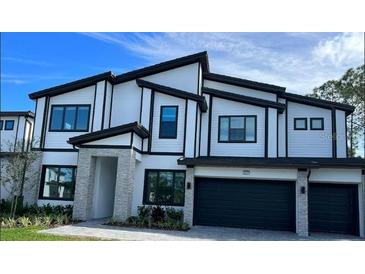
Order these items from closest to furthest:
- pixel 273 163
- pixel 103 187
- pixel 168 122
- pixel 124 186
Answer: pixel 273 163, pixel 124 186, pixel 168 122, pixel 103 187

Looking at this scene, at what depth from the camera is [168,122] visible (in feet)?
53.6

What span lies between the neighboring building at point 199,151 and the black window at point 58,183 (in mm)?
49

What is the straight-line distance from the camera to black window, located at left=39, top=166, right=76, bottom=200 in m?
16.5

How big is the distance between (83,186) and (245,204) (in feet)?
23.2

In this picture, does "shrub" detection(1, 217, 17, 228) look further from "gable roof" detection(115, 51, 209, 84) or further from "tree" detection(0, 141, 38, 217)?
"gable roof" detection(115, 51, 209, 84)

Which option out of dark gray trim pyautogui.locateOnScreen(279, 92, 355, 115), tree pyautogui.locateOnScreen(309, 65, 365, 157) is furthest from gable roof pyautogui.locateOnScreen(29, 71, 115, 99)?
tree pyautogui.locateOnScreen(309, 65, 365, 157)

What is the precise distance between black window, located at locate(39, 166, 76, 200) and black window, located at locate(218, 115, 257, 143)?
7.50 m

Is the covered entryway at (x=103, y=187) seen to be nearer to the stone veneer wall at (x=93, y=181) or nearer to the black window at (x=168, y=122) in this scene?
the stone veneer wall at (x=93, y=181)

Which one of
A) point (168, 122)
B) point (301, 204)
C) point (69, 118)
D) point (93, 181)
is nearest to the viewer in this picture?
point (301, 204)

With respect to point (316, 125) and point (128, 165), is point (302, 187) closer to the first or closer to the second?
point (316, 125)

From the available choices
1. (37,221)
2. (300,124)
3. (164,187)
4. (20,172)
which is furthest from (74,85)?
(300,124)

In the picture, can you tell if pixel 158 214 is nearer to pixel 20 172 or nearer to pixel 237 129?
pixel 237 129
